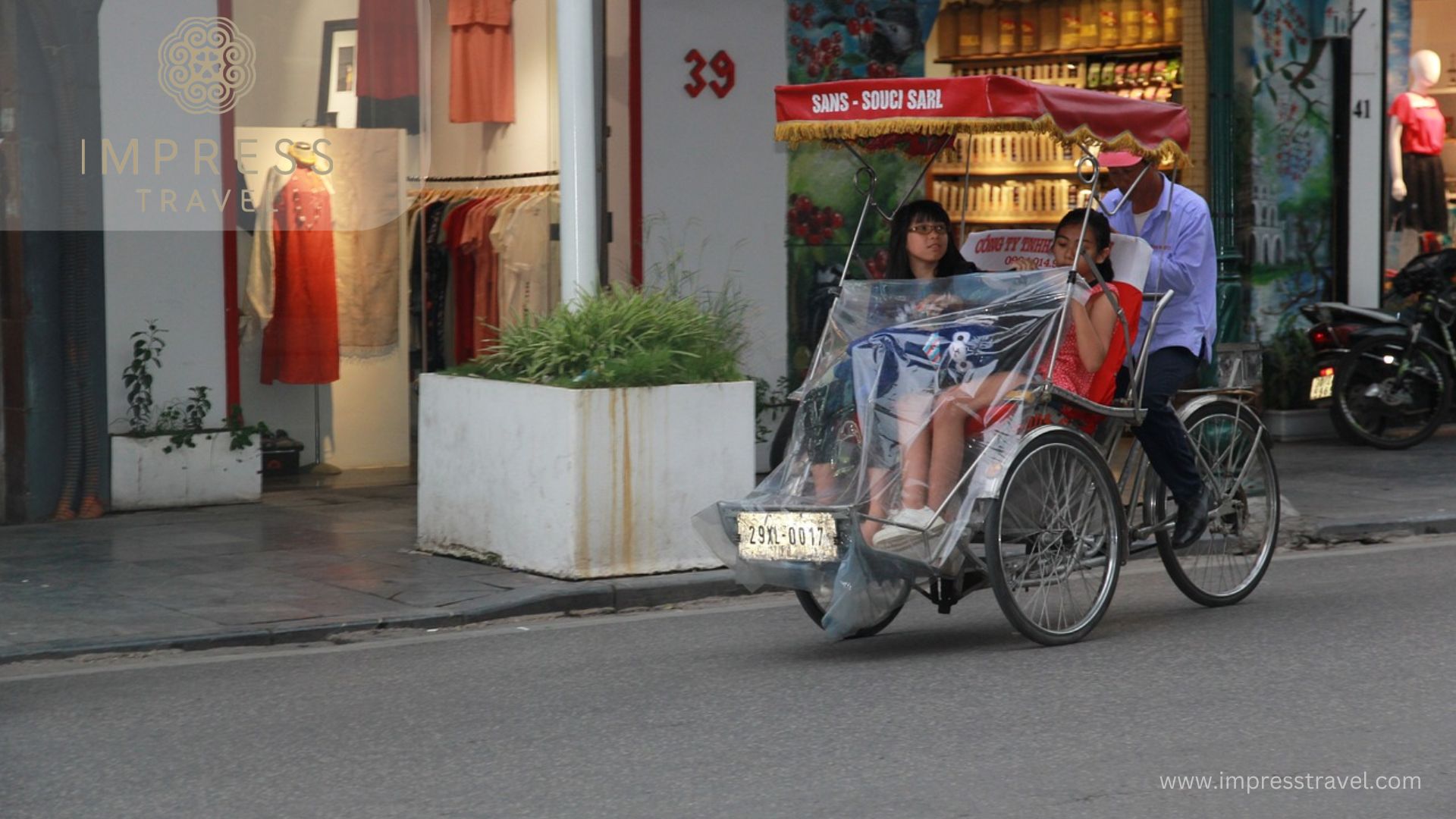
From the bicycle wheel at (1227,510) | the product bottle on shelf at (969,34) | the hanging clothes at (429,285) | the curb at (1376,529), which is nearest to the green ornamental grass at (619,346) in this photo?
the bicycle wheel at (1227,510)

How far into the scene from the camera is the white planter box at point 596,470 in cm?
865

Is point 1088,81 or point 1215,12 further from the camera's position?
point 1088,81

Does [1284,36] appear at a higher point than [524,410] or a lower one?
higher

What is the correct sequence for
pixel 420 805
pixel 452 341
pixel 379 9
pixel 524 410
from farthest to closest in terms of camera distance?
pixel 452 341
pixel 379 9
pixel 524 410
pixel 420 805

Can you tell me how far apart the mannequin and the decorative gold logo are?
9.63m

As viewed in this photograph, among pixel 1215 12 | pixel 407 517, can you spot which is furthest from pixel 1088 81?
pixel 407 517

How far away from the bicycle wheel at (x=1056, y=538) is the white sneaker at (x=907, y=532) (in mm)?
199

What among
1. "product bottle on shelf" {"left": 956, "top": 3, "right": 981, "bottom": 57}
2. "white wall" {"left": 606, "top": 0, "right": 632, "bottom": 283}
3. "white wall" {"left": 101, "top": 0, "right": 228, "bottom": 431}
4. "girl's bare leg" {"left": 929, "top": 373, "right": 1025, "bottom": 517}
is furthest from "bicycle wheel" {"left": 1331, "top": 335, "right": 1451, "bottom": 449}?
"white wall" {"left": 101, "top": 0, "right": 228, "bottom": 431}

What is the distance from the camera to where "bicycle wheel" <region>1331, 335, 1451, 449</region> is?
13.9m

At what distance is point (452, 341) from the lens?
13.2 metres

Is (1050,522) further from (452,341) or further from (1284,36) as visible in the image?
(1284,36)

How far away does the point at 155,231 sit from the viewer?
11.2 m

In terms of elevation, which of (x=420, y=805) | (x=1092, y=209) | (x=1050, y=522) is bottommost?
(x=420, y=805)

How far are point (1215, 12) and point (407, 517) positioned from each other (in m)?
6.98
